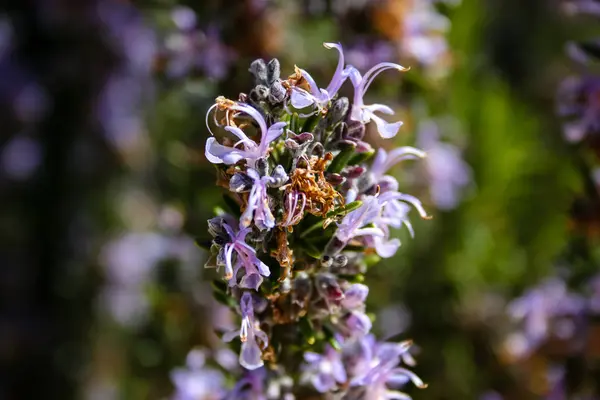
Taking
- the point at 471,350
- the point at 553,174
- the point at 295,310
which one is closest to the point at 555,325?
the point at 471,350

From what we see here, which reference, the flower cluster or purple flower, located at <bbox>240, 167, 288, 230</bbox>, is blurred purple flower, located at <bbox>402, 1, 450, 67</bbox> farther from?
purple flower, located at <bbox>240, 167, 288, 230</bbox>

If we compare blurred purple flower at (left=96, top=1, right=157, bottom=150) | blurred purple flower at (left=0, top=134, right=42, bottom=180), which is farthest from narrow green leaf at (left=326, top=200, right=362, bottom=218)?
blurred purple flower at (left=0, top=134, right=42, bottom=180)

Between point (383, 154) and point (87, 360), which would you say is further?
point (87, 360)

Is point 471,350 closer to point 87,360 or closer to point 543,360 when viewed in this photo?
point 543,360

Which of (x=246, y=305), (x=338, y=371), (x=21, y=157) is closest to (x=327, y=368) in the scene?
(x=338, y=371)

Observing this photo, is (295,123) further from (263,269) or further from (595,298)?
(595,298)

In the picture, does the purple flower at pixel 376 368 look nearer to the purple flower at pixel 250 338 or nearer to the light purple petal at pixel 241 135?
the purple flower at pixel 250 338
